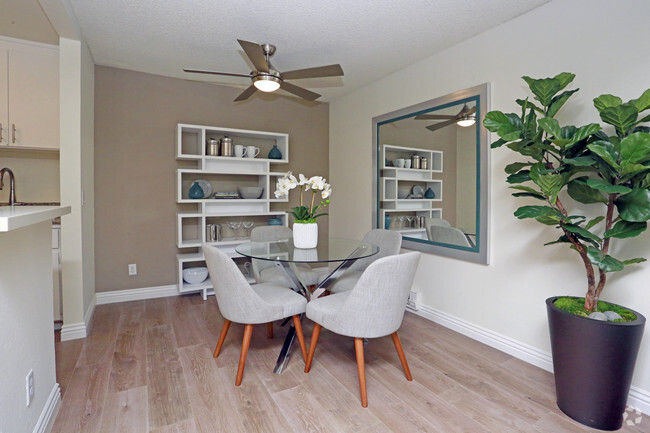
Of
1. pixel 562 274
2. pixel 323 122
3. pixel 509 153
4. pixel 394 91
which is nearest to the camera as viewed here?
pixel 562 274

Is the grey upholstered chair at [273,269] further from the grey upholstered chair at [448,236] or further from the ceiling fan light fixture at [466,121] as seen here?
the ceiling fan light fixture at [466,121]

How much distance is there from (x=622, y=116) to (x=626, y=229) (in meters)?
0.55

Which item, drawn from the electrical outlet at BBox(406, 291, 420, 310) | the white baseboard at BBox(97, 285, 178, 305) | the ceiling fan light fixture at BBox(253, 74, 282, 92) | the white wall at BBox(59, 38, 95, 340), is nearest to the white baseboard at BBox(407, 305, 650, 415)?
the electrical outlet at BBox(406, 291, 420, 310)

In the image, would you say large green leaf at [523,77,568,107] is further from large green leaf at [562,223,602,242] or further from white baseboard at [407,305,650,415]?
white baseboard at [407,305,650,415]

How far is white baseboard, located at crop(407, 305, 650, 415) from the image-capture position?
6.23 feet

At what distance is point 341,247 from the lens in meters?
2.77

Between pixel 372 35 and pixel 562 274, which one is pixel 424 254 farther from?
pixel 372 35

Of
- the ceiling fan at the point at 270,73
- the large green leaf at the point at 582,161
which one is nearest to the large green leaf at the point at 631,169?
the large green leaf at the point at 582,161

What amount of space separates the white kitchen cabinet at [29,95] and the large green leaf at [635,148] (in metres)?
4.08

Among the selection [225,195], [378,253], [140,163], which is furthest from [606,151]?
[140,163]

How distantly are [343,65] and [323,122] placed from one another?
1366 millimetres

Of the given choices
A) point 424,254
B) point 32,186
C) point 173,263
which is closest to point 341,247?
point 424,254

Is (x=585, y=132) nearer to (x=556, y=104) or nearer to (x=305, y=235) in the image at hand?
(x=556, y=104)

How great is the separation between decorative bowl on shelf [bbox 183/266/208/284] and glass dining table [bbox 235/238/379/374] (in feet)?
4.30
